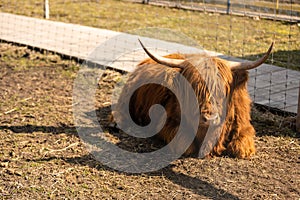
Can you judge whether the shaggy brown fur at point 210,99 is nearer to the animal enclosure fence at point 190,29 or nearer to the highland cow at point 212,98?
the highland cow at point 212,98

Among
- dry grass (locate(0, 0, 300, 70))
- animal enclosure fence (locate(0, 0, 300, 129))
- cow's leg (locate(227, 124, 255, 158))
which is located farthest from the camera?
dry grass (locate(0, 0, 300, 70))

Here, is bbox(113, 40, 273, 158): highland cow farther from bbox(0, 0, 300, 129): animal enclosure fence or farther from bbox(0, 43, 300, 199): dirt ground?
bbox(0, 0, 300, 129): animal enclosure fence

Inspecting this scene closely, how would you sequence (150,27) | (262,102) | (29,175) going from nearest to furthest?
1. (29,175)
2. (262,102)
3. (150,27)

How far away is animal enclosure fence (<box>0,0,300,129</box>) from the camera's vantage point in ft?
24.4

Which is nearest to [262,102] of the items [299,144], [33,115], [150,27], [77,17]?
[299,144]

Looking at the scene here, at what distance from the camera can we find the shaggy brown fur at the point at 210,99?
4680mm

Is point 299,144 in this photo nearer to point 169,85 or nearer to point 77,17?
point 169,85

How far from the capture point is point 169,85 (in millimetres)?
5062

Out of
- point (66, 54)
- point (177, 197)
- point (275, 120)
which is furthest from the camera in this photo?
point (66, 54)

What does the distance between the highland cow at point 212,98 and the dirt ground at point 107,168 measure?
0.17m

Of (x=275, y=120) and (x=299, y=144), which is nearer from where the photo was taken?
(x=299, y=144)

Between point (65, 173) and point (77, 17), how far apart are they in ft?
27.8

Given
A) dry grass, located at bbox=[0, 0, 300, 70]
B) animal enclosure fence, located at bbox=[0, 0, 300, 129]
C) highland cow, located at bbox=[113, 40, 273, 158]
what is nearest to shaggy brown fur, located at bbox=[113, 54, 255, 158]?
highland cow, located at bbox=[113, 40, 273, 158]

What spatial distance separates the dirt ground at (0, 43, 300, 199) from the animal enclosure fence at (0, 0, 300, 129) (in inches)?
51.3
